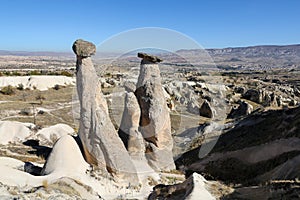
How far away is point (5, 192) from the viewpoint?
9.04m

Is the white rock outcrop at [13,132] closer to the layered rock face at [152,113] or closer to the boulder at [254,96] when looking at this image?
the layered rock face at [152,113]

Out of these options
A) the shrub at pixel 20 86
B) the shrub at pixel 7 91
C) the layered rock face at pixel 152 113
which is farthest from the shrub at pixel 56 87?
the layered rock face at pixel 152 113

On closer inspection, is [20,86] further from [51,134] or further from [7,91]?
[51,134]

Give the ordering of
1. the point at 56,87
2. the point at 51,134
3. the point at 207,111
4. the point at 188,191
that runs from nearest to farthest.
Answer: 1. the point at 188,191
2. the point at 51,134
3. the point at 207,111
4. the point at 56,87

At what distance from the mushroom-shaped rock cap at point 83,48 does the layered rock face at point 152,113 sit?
3.12 m

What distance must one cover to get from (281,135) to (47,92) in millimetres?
38092

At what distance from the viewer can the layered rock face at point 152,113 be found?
15.7 metres

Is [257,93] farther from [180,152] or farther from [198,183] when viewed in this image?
[198,183]

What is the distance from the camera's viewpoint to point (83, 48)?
1301 cm

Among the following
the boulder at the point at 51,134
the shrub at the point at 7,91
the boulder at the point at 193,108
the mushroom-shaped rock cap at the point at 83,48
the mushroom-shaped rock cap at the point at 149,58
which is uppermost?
the mushroom-shaped rock cap at the point at 83,48

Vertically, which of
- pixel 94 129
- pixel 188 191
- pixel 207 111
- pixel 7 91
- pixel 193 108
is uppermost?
pixel 94 129

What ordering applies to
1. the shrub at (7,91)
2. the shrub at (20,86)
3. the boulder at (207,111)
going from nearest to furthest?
the boulder at (207,111), the shrub at (7,91), the shrub at (20,86)

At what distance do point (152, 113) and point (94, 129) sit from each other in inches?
138

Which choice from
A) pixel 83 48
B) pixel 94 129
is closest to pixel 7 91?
pixel 83 48
